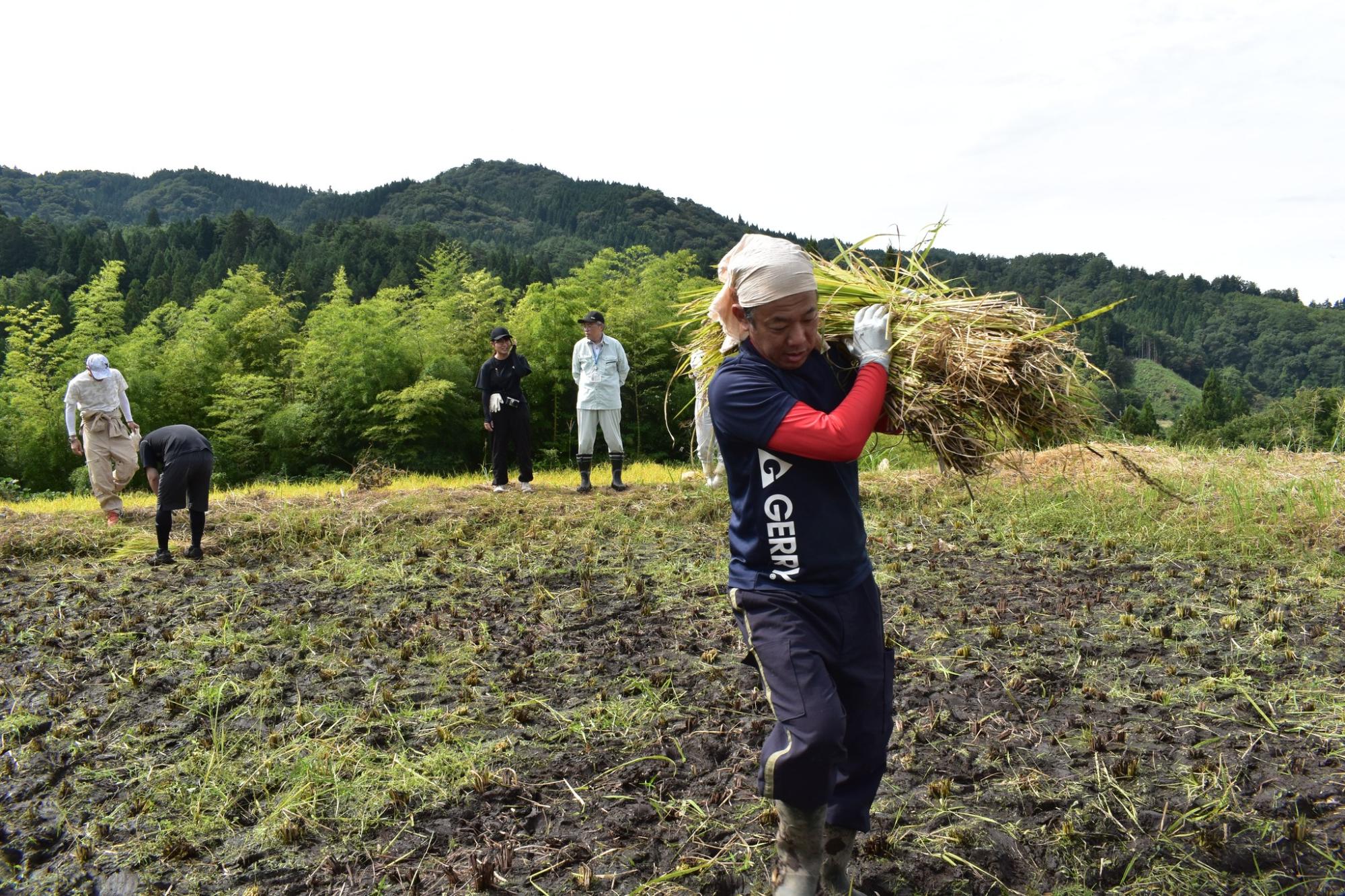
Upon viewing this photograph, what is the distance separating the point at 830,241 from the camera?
3.21m

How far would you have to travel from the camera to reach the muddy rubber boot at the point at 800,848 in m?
2.29

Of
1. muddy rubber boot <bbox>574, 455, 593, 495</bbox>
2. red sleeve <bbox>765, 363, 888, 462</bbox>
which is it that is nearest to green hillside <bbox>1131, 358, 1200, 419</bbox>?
muddy rubber boot <bbox>574, 455, 593, 495</bbox>

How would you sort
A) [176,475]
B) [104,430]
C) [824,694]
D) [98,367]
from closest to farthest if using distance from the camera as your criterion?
[824,694] → [176,475] → [98,367] → [104,430]

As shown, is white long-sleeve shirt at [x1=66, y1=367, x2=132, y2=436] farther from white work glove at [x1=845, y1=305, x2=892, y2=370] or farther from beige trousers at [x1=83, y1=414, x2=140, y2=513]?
white work glove at [x1=845, y1=305, x2=892, y2=370]

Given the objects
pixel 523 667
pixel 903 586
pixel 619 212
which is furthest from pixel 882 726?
pixel 619 212

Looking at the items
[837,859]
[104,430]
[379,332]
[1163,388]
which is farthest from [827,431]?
[1163,388]

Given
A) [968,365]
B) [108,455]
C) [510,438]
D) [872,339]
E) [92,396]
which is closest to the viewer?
[872,339]

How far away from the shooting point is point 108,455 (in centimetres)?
890

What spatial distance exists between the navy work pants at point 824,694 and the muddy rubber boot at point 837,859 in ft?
0.17

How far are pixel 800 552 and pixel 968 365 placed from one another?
2.67 ft

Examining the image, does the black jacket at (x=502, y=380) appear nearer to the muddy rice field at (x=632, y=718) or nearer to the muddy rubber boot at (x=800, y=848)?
the muddy rice field at (x=632, y=718)

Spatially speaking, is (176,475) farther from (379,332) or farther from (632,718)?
(379,332)

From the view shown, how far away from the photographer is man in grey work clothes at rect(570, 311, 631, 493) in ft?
31.9

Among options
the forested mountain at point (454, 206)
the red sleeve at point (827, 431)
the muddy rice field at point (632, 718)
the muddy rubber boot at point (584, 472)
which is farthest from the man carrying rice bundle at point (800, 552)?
the forested mountain at point (454, 206)
